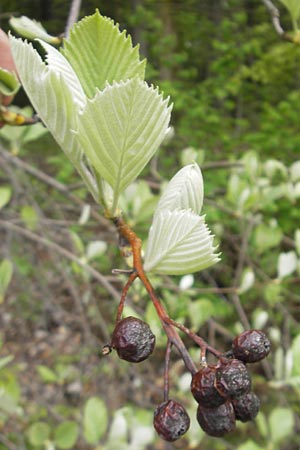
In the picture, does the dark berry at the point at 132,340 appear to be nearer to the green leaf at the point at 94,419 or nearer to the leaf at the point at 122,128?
the leaf at the point at 122,128

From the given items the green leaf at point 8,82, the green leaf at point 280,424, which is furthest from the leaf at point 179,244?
the green leaf at point 280,424

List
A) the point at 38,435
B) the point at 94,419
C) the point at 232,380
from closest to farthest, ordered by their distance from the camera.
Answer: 1. the point at 232,380
2. the point at 94,419
3. the point at 38,435

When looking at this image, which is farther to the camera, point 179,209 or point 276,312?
point 276,312

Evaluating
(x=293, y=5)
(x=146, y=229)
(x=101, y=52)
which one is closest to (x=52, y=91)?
(x=101, y=52)

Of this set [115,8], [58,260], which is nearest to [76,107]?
[58,260]

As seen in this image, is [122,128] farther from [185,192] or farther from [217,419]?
[217,419]

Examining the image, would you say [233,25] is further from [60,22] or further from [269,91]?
[60,22]
